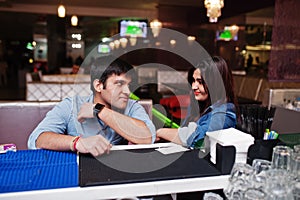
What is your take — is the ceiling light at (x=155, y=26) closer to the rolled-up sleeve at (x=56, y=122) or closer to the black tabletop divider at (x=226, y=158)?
the rolled-up sleeve at (x=56, y=122)

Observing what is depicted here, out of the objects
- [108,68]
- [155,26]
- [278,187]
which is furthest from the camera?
[155,26]

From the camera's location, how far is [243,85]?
5.24 metres

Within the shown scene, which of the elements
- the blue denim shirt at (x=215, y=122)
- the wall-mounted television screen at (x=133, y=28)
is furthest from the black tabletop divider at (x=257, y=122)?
the wall-mounted television screen at (x=133, y=28)

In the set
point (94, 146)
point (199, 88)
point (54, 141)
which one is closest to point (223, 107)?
point (199, 88)

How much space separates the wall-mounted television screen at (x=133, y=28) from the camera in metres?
7.09

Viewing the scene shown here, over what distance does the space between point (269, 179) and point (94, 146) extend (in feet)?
1.76

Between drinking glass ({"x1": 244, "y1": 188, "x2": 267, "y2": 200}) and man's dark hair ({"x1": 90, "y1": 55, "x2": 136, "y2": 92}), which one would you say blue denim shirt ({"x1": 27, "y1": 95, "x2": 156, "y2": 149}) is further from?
drinking glass ({"x1": 244, "y1": 188, "x2": 267, "y2": 200})

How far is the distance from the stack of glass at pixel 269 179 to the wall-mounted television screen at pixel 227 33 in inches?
253

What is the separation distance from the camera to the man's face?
1.23m

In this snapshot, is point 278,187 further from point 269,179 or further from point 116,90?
point 116,90

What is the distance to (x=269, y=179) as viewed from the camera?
73 centimetres

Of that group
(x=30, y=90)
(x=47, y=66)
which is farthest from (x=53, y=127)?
(x=47, y=66)

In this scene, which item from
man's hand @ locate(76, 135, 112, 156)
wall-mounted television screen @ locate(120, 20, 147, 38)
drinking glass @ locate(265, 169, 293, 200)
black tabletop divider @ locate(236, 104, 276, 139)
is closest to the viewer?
drinking glass @ locate(265, 169, 293, 200)

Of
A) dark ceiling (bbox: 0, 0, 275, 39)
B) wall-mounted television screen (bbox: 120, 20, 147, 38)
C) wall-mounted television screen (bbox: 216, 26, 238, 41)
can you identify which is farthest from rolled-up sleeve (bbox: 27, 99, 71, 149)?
wall-mounted television screen (bbox: 216, 26, 238, 41)
